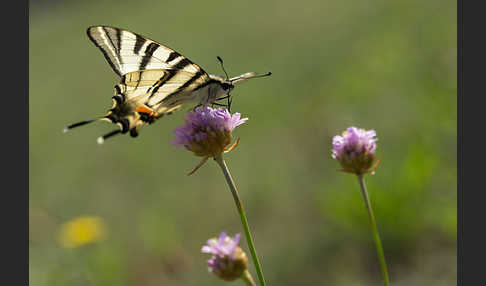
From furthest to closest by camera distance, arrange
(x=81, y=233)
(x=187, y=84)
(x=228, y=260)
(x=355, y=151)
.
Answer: (x=81, y=233) < (x=187, y=84) < (x=355, y=151) < (x=228, y=260)

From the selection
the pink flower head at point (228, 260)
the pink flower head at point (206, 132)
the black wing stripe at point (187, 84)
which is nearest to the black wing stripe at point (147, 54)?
the black wing stripe at point (187, 84)

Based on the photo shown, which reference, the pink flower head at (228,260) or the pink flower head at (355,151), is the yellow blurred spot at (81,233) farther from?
the pink flower head at (355,151)

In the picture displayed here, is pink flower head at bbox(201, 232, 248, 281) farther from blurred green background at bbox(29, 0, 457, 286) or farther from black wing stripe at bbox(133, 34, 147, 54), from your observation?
blurred green background at bbox(29, 0, 457, 286)

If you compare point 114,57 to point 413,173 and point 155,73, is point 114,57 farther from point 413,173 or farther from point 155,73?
point 413,173

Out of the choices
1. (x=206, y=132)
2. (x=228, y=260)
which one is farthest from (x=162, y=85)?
(x=228, y=260)

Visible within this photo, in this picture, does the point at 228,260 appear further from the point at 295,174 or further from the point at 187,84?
the point at 295,174

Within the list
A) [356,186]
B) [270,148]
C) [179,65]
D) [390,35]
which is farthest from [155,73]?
[390,35]

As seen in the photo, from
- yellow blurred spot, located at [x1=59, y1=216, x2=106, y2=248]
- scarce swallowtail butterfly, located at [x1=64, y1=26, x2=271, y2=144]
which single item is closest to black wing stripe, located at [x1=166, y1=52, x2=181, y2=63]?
scarce swallowtail butterfly, located at [x1=64, y1=26, x2=271, y2=144]
